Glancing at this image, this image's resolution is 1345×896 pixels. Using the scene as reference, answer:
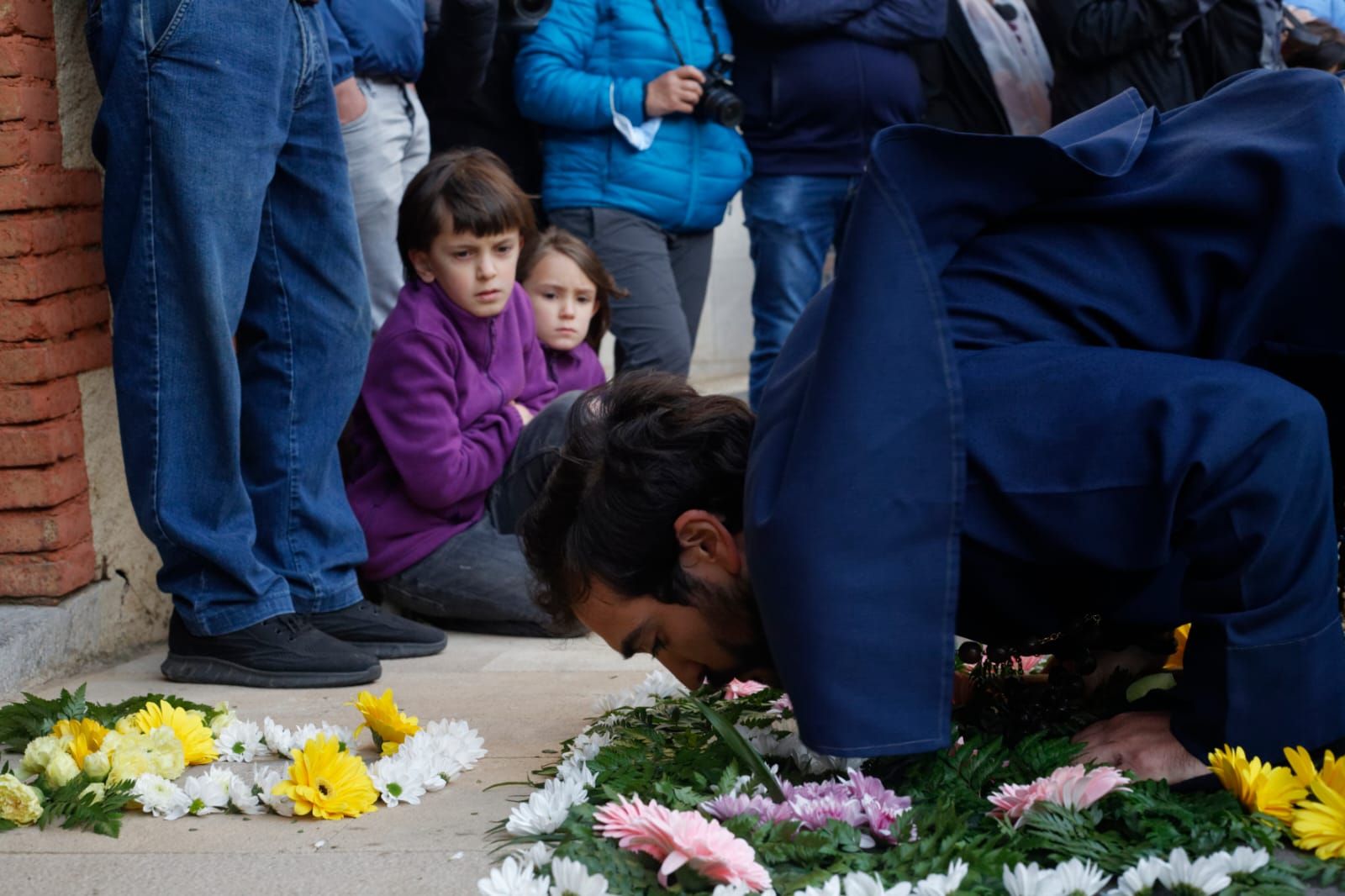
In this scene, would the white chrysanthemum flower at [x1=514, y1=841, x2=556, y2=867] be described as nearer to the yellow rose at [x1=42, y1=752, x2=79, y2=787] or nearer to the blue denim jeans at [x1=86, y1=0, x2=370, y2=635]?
the yellow rose at [x1=42, y1=752, x2=79, y2=787]

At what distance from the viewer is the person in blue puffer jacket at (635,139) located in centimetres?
438

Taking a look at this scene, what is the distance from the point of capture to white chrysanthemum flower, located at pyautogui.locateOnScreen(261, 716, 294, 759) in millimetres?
2525

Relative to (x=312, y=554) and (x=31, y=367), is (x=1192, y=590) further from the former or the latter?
(x=31, y=367)

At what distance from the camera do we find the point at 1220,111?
229 cm

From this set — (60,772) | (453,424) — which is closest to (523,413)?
(453,424)

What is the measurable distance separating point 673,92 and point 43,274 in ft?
6.16

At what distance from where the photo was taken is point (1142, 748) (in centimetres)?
209

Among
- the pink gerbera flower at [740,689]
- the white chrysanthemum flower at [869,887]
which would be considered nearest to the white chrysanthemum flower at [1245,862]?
the white chrysanthemum flower at [869,887]

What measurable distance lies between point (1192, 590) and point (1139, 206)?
1.70ft

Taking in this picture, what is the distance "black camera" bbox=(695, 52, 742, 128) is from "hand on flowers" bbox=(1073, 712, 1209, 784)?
105 inches

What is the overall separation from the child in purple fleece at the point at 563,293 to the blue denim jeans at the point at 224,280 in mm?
1220

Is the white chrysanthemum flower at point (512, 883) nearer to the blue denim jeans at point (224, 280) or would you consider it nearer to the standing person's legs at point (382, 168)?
the blue denim jeans at point (224, 280)

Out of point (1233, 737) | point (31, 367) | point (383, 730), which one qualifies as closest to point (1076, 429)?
point (1233, 737)

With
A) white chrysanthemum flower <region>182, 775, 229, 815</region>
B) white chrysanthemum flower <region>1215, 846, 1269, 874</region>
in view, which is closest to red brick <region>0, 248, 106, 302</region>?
white chrysanthemum flower <region>182, 775, 229, 815</region>
